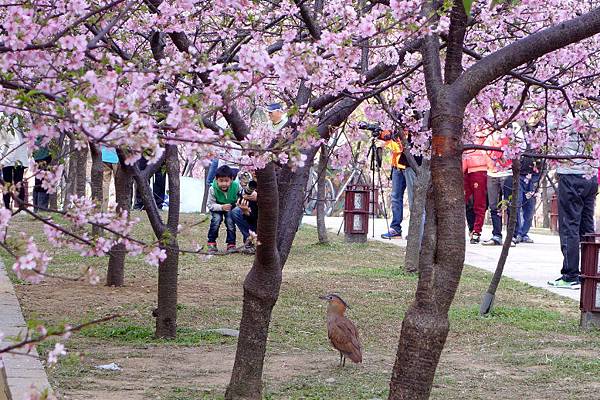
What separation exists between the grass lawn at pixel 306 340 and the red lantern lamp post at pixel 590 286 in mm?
188

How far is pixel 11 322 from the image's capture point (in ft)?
25.3

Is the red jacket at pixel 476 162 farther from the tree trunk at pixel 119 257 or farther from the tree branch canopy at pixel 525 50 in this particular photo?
the tree branch canopy at pixel 525 50

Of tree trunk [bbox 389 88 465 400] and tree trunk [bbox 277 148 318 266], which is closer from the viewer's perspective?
tree trunk [bbox 389 88 465 400]

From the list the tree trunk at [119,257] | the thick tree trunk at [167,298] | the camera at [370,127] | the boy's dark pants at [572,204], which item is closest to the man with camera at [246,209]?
the tree trunk at [119,257]

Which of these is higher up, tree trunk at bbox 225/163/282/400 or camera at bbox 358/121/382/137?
camera at bbox 358/121/382/137

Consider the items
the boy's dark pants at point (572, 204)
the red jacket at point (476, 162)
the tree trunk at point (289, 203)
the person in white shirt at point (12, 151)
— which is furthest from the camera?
the red jacket at point (476, 162)

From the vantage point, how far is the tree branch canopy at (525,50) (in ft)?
15.6

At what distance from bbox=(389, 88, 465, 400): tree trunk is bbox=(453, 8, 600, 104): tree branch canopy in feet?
0.35

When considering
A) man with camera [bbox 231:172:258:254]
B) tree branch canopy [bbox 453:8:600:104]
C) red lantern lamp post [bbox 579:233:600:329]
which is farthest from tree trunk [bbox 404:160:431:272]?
tree branch canopy [bbox 453:8:600:104]

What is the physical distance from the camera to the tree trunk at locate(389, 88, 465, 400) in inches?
191

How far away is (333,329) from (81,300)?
11.3ft

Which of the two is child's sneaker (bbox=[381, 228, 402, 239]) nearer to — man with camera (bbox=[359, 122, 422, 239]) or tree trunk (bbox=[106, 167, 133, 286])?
man with camera (bbox=[359, 122, 422, 239])

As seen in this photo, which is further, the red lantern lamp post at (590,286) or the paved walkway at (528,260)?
the paved walkway at (528,260)

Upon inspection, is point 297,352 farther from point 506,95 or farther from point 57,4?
point 57,4
